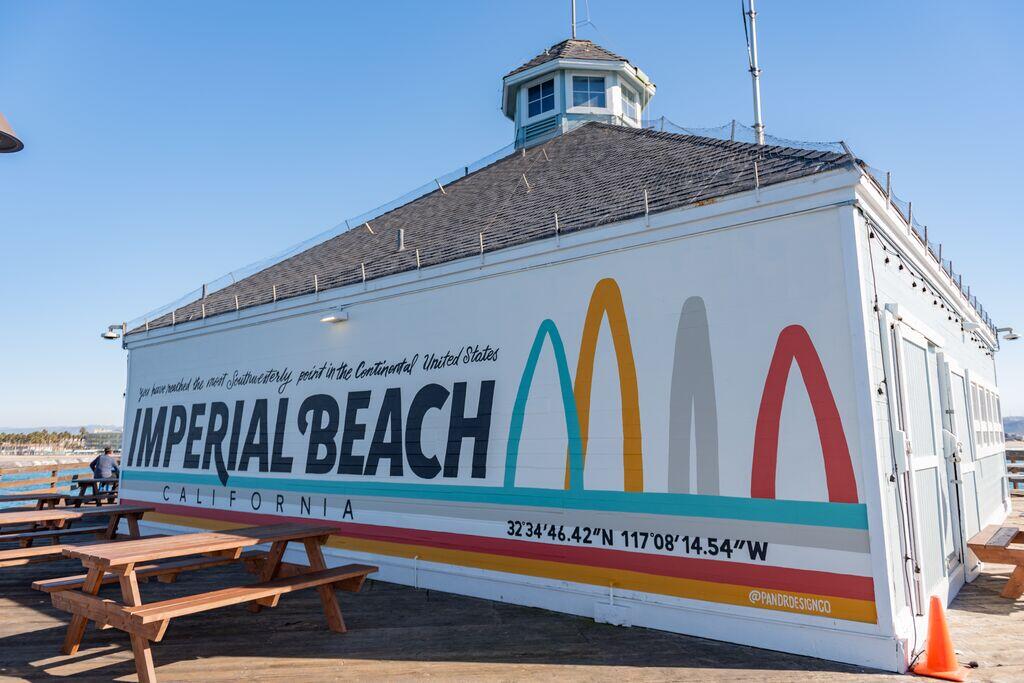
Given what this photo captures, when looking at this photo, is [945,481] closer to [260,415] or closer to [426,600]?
[426,600]

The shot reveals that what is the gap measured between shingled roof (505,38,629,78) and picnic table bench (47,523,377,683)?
10.5 meters

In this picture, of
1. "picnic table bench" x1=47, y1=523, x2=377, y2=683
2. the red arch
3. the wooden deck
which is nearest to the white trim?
the red arch

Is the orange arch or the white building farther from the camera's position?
the orange arch

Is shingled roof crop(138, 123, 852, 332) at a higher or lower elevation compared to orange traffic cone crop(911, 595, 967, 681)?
higher

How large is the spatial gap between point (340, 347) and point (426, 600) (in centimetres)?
355

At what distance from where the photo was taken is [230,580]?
307 inches

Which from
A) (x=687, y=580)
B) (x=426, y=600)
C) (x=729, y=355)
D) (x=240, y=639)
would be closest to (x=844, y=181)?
(x=729, y=355)

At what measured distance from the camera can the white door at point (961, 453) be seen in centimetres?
721

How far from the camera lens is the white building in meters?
5.09

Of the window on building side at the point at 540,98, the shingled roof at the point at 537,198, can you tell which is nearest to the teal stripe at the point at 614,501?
the shingled roof at the point at 537,198

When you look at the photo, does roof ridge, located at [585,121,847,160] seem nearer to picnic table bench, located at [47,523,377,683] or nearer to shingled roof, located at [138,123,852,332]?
shingled roof, located at [138,123,852,332]

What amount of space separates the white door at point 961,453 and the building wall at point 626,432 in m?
3.07

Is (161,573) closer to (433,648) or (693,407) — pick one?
(433,648)

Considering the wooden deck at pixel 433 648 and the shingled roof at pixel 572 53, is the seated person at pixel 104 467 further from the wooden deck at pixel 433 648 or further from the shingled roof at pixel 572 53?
the shingled roof at pixel 572 53
